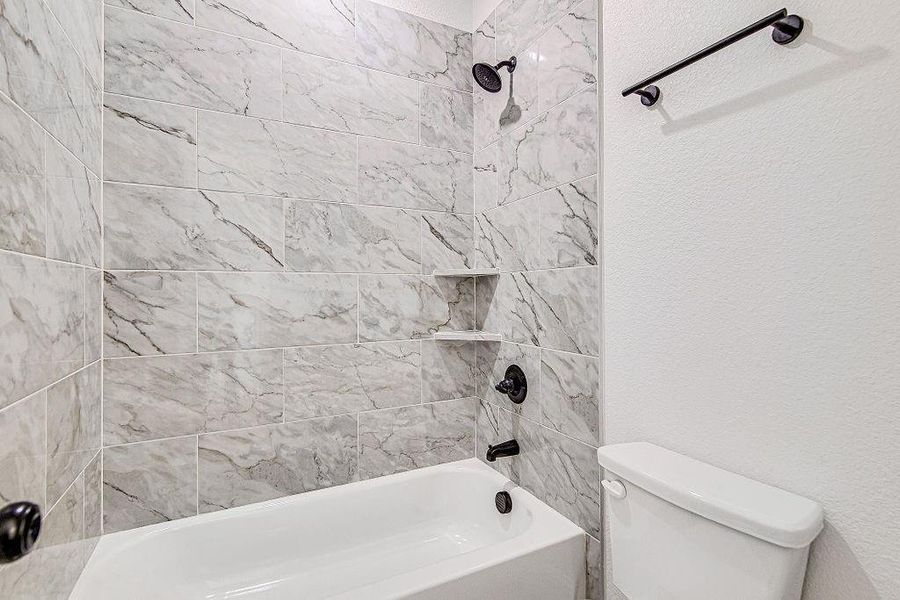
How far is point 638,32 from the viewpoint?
117cm

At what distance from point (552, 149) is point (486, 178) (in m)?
0.44

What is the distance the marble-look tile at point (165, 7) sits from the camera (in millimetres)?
1386

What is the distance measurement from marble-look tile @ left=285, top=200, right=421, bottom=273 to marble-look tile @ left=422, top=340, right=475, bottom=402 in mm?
376

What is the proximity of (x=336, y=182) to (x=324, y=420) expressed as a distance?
0.93 meters

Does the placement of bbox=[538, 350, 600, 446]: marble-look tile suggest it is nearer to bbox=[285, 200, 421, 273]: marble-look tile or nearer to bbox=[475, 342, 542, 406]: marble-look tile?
bbox=[475, 342, 542, 406]: marble-look tile

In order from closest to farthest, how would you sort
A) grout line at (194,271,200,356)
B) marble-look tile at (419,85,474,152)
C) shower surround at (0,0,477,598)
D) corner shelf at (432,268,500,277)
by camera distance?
shower surround at (0,0,477,598) → grout line at (194,271,200,356) → corner shelf at (432,268,500,277) → marble-look tile at (419,85,474,152)

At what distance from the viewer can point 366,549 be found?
1.67m

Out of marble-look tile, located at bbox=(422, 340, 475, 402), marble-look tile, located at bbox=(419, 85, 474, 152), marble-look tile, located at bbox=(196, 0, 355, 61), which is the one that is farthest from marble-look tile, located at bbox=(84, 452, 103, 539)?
marble-look tile, located at bbox=(419, 85, 474, 152)

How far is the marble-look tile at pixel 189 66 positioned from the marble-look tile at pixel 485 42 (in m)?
0.85

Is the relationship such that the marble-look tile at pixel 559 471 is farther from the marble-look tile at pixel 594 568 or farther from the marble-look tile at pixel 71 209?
the marble-look tile at pixel 71 209

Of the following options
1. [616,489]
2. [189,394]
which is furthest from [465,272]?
[189,394]

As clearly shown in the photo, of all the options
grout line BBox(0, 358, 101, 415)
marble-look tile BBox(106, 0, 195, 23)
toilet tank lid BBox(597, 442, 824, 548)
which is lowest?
toilet tank lid BBox(597, 442, 824, 548)

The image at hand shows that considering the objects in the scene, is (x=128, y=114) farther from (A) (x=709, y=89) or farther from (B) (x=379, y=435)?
(A) (x=709, y=89)

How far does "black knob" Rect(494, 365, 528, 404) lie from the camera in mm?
1629
